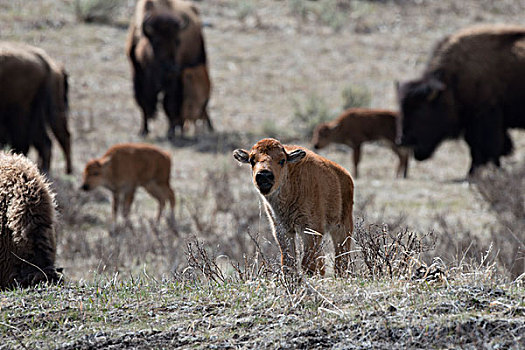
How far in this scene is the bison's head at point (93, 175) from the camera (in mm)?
11789

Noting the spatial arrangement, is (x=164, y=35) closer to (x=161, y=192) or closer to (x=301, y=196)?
(x=161, y=192)

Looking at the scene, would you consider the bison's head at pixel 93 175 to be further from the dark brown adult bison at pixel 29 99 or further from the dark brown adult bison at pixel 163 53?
the dark brown adult bison at pixel 163 53

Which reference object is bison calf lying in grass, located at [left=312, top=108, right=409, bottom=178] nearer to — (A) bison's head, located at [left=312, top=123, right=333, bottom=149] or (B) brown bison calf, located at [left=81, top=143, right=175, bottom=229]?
(A) bison's head, located at [left=312, top=123, right=333, bottom=149]

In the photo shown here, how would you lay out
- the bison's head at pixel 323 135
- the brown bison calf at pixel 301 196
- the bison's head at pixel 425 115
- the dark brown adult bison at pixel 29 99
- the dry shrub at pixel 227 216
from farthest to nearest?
the bison's head at pixel 323 135, the bison's head at pixel 425 115, the dark brown adult bison at pixel 29 99, the dry shrub at pixel 227 216, the brown bison calf at pixel 301 196

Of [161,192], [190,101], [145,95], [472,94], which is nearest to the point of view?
[161,192]

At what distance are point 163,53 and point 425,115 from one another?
6.53 m

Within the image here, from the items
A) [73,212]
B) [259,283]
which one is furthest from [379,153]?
[259,283]

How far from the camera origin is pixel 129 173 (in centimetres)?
1206

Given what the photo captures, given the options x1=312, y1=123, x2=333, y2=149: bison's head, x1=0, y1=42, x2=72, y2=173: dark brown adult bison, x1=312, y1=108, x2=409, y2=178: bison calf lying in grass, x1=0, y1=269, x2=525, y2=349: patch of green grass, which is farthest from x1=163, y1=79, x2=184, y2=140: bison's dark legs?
x1=0, y1=269, x2=525, y2=349: patch of green grass

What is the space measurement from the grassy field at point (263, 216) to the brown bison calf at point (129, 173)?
0.42m

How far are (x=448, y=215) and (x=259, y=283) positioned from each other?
7.80 m

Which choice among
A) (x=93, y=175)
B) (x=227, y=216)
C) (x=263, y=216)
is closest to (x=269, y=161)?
(x=263, y=216)

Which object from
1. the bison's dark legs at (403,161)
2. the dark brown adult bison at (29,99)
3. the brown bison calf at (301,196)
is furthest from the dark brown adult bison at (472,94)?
the brown bison calf at (301,196)

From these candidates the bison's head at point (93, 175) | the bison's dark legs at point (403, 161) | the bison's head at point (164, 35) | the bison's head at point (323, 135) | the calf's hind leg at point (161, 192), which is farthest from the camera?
the bison's head at point (164, 35)
